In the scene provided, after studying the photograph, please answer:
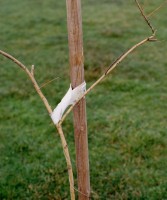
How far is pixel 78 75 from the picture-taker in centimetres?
202

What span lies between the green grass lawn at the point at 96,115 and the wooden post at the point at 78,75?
579mm

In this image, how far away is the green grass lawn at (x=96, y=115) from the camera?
10.9ft

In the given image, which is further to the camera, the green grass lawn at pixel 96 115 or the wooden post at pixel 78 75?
the green grass lawn at pixel 96 115

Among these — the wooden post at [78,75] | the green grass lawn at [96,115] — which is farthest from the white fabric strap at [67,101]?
the green grass lawn at [96,115]

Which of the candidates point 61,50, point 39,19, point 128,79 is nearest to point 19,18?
point 39,19

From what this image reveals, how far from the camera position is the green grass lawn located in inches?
131

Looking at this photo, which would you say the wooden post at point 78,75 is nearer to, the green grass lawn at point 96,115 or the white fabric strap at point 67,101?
the white fabric strap at point 67,101

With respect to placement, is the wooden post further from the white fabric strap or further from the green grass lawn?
the green grass lawn

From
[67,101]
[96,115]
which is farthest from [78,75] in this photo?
[96,115]

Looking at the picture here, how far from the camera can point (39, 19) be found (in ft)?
28.3

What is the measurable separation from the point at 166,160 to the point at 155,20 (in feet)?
17.0

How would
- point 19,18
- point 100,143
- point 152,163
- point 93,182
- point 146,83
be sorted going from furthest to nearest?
point 19,18 < point 146,83 < point 100,143 < point 152,163 < point 93,182

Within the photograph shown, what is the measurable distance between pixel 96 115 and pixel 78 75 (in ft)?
8.28

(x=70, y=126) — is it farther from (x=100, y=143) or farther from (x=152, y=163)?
(x=152, y=163)
